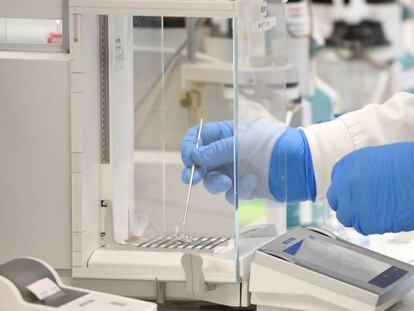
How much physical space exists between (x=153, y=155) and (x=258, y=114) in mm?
207

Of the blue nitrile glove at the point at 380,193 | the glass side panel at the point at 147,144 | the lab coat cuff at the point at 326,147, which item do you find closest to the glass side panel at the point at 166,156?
the glass side panel at the point at 147,144

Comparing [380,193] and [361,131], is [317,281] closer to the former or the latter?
[380,193]

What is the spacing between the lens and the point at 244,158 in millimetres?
1681

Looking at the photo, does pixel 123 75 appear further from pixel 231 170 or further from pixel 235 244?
pixel 235 244

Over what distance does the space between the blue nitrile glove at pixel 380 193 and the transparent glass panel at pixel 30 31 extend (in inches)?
24.2

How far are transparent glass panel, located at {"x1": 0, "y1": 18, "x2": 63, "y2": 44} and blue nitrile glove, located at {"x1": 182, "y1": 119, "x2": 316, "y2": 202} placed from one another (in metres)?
0.30

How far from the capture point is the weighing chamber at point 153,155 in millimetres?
1624

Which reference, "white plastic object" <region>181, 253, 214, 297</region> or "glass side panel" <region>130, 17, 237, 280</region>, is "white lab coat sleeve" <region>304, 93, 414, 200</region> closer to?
"glass side panel" <region>130, 17, 237, 280</region>

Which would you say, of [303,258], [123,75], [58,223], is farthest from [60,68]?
[303,258]

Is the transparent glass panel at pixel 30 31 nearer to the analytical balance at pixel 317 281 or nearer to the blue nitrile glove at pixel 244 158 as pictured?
the blue nitrile glove at pixel 244 158

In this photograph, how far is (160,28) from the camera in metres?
1.70

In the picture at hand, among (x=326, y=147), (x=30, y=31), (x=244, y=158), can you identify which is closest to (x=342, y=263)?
(x=244, y=158)

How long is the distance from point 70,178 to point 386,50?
3.84 metres

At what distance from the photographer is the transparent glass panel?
169cm
